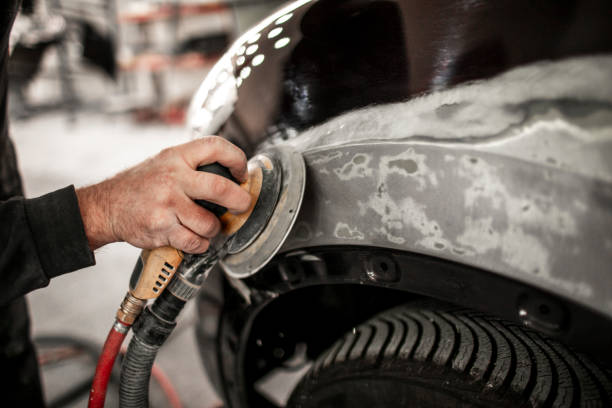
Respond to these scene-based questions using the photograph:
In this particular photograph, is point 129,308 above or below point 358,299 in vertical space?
above

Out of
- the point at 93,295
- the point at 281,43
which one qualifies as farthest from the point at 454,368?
the point at 93,295

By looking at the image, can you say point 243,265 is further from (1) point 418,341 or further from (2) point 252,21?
(2) point 252,21

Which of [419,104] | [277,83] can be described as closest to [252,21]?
[277,83]

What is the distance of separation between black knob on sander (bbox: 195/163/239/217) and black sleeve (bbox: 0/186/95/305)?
0.55 feet

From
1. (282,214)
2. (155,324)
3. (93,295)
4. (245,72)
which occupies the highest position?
(245,72)

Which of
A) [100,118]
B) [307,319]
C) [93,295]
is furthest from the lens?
[100,118]

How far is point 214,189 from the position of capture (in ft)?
1.48

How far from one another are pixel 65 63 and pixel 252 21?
363 cm

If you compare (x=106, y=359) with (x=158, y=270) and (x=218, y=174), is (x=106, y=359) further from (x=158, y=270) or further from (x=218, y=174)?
(x=218, y=174)

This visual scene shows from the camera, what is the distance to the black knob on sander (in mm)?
466

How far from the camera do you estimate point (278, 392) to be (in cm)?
122

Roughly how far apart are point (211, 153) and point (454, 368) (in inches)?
12.8

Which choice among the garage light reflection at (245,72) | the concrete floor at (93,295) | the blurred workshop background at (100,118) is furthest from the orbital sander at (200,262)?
the blurred workshop background at (100,118)

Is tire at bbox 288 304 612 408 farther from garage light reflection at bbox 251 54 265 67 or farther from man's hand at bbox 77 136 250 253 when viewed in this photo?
garage light reflection at bbox 251 54 265 67
